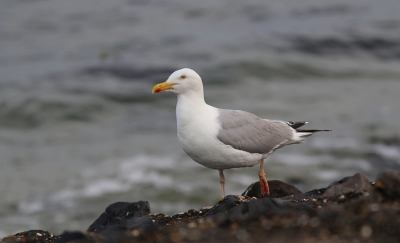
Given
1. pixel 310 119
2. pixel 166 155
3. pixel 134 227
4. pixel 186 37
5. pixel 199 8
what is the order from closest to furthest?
pixel 134 227
pixel 166 155
pixel 310 119
pixel 186 37
pixel 199 8

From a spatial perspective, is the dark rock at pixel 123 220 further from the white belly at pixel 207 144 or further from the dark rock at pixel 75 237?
the white belly at pixel 207 144

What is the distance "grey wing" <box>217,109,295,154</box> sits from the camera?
7.24 meters

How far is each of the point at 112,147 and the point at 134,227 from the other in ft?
28.0

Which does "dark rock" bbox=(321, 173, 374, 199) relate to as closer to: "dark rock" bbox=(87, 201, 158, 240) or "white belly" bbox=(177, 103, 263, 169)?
"white belly" bbox=(177, 103, 263, 169)

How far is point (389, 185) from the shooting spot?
5.04m

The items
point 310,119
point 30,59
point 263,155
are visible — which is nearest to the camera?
point 263,155

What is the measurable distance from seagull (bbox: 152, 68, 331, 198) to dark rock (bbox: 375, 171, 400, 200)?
2259mm

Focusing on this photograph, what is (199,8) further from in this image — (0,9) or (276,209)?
(276,209)

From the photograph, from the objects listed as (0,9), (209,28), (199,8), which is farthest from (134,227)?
(0,9)

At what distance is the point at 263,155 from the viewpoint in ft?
25.1

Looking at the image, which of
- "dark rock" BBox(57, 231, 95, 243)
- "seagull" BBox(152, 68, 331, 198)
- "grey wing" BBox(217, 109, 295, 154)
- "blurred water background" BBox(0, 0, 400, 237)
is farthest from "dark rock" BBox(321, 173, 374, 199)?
"blurred water background" BBox(0, 0, 400, 237)

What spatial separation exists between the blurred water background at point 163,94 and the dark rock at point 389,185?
6.80 metres

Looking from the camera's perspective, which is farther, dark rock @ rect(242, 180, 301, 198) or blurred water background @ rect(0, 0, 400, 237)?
blurred water background @ rect(0, 0, 400, 237)

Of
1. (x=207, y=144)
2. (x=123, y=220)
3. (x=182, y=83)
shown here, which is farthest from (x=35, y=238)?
(x=182, y=83)
